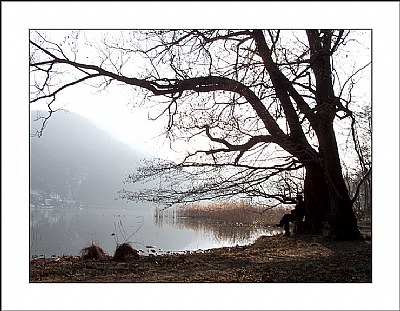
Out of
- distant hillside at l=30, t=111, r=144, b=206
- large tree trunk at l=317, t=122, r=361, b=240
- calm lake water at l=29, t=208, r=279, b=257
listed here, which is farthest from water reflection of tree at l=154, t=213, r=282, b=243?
large tree trunk at l=317, t=122, r=361, b=240

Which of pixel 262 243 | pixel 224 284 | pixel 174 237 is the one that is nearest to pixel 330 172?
pixel 262 243

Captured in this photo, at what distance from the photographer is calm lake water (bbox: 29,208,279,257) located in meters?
4.15

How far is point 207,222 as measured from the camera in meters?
4.58

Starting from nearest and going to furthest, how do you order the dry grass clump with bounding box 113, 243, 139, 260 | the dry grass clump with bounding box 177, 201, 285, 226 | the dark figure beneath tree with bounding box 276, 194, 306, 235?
the dry grass clump with bounding box 113, 243, 139, 260
the dry grass clump with bounding box 177, 201, 285, 226
the dark figure beneath tree with bounding box 276, 194, 306, 235

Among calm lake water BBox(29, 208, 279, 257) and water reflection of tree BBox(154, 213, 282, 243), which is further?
water reflection of tree BBox(154, 213, 282, 243)

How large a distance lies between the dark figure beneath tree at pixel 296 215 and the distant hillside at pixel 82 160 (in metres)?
1.80

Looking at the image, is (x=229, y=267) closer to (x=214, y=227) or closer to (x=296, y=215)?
(x=214, y=227)

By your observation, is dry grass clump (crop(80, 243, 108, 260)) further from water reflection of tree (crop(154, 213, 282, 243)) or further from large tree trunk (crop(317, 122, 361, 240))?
large tree trunk (crop(317, 122, 361, 240))

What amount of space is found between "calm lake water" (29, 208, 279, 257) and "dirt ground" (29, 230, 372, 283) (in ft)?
0.38

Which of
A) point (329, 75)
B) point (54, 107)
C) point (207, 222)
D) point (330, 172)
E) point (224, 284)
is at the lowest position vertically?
point (224, 284)

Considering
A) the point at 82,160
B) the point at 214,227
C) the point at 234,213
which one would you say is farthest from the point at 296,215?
the point at 82,160

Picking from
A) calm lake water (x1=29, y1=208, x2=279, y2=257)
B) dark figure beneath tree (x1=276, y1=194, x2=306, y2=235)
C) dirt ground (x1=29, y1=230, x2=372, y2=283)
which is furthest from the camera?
dark figure beneath tree (x1=276, y1=194, x2=306, y2=235)
